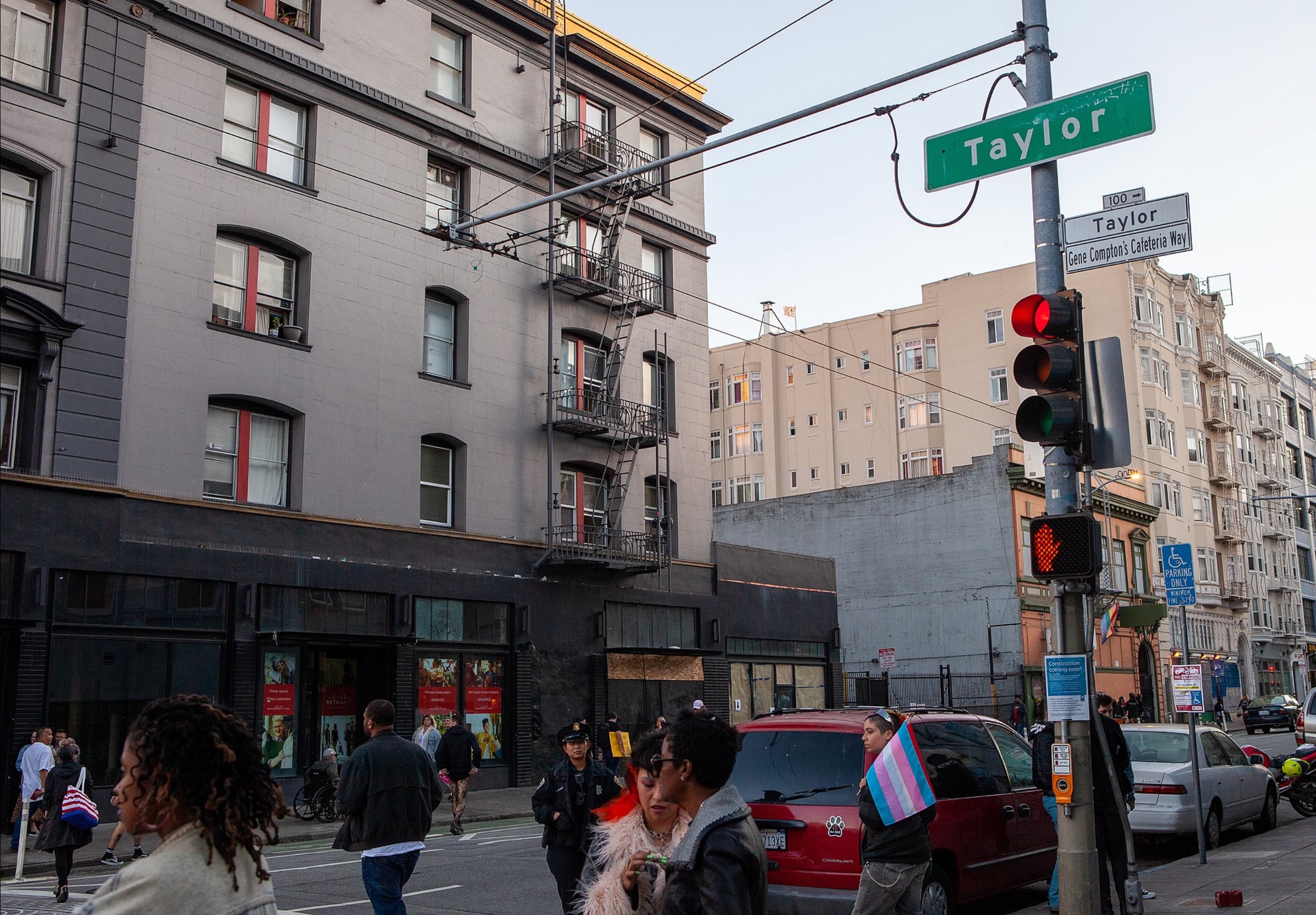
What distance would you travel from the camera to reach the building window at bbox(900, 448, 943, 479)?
58.5 meters

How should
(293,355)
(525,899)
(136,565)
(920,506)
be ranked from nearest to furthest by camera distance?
(525,899) → (136,565) → (293,355) → (920,506)

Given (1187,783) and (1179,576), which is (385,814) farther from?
(1187,783)

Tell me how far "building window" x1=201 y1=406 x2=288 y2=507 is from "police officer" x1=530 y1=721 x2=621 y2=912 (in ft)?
51.4

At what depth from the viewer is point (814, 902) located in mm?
9219

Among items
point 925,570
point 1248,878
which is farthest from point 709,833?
point 925,570

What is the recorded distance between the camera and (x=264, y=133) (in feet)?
81.7

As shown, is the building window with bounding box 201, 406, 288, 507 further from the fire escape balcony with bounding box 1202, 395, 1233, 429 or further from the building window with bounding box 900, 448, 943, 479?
the fire escape balcony with bounding box 1202, 395, 1233, 429

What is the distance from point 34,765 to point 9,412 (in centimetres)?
647

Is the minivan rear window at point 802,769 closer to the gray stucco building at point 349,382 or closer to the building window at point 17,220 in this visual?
the gray stucco building at point 349,382

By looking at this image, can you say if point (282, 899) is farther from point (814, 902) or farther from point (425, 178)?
point (425, 178)

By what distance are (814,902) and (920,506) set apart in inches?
1647

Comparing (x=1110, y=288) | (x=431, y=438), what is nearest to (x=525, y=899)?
(x=431, y=438)

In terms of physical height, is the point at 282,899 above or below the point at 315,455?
below

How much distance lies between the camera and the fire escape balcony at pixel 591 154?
3044 centimetres
